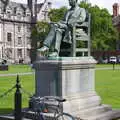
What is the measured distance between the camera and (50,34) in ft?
38.2

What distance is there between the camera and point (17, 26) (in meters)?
96.7

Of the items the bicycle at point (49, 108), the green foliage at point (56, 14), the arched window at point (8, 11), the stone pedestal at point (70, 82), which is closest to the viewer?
the bicycle at point (49, 108)

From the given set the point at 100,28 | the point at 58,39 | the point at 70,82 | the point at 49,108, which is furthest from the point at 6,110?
the point at 100,28

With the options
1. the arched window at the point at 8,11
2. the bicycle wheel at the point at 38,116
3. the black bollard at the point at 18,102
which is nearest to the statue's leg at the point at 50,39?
the black bollard at the point at 18,102

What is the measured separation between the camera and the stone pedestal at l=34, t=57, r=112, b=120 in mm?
11102

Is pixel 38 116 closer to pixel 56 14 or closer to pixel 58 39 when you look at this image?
pixel 58 39

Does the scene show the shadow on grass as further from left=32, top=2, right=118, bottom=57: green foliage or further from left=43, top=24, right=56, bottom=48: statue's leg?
left=32, top=2, right=118, bottom=57: green foliage

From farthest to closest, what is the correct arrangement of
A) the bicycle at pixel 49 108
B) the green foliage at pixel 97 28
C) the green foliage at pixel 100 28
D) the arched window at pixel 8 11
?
the arched window at pixel 8 11 < the green foliage at pixel 100 28 < the green foliage at pixel 97 28 < the bicycle at pixel 49 108

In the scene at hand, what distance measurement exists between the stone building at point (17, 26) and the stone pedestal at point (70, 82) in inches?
3117

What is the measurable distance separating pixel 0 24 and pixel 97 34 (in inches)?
935

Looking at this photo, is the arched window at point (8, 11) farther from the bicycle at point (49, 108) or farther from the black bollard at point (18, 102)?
the black bollard at point (18, 102)

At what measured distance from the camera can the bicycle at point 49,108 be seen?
1005cm

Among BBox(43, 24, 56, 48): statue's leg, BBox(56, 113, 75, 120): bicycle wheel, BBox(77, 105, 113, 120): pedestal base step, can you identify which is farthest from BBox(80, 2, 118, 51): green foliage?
BBox(56, 113, 75, 120): bicycle wheel

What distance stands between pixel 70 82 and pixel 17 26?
86.4 metres
